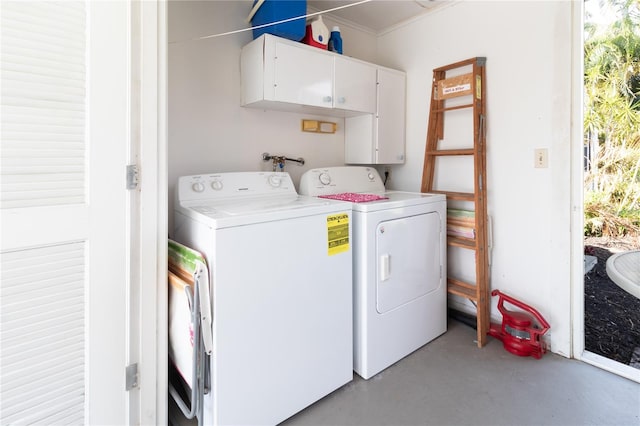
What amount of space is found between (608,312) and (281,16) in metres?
2.63

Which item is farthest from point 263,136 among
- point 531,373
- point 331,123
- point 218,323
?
point 531,373

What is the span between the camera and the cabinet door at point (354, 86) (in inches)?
90.5

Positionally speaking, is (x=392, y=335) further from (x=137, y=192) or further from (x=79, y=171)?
(x=79, y=171)

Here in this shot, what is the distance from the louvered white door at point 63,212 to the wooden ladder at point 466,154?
6.57 ft

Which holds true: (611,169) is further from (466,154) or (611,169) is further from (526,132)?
(466,154)

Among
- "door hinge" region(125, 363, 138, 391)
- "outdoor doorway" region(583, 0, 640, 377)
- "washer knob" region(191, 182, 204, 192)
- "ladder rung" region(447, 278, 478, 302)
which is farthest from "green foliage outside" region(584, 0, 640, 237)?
"door hinge" region(125, 363, 138, 391)

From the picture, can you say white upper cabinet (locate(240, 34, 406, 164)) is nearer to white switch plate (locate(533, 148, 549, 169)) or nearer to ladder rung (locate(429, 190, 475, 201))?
ladder rung (locate(429, 190, 475, 201))

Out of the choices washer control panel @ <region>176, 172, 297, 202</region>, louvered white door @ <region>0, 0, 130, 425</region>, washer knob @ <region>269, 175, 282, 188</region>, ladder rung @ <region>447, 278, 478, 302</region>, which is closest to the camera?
louvered white door @ <region>0, 0, 130, 425</region>

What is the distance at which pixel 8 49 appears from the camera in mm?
1082

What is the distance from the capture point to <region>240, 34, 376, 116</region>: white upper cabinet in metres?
1.99

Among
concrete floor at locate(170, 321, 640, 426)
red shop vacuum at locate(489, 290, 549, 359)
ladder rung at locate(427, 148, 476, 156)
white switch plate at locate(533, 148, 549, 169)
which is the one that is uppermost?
ladder rung at locate(427, 148, 476, 156)

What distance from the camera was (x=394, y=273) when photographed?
76.2 inches

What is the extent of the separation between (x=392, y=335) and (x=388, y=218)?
69 cm

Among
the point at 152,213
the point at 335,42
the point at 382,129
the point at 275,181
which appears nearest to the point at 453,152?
the point at 382,129
